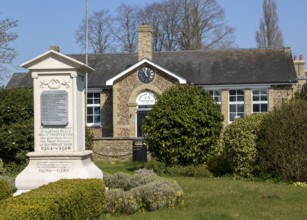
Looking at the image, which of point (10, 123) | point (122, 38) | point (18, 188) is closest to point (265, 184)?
point (18, 188)

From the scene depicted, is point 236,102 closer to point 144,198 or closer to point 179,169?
point 179,169

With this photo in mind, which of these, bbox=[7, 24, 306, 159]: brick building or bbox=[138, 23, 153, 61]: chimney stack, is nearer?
bbox=[7, 24, 306, 159]: brick building

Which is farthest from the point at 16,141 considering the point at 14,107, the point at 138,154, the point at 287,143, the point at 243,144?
the point at 287,143

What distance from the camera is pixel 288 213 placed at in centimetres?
1158

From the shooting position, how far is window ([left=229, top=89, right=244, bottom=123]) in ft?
119

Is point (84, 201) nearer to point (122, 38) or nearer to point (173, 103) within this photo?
point (173, 103)

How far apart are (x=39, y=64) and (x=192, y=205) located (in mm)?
4660

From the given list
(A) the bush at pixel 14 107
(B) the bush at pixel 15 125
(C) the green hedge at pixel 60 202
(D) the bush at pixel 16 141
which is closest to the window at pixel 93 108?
(B) the bush at pixel 15 125

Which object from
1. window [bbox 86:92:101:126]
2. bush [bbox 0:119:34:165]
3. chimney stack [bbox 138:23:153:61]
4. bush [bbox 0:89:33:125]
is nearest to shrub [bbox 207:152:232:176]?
bush [bbox 0:119:34:165]

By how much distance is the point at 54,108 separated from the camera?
13.1m

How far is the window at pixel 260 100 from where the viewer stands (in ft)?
118

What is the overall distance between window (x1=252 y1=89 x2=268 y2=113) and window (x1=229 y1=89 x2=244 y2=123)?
0.79 m

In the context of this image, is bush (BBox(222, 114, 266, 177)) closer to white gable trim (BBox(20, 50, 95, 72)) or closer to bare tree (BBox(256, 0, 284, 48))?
white gable trim (BBox(20, 50, 95, 72))

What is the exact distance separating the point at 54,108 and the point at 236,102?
24.2 m
